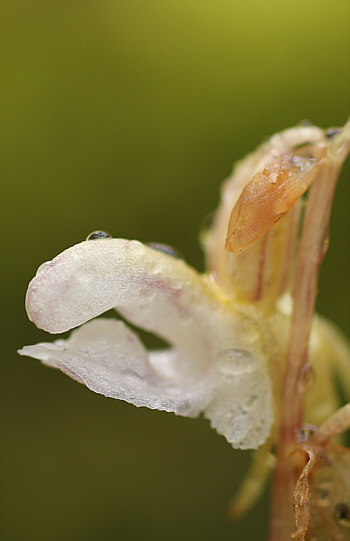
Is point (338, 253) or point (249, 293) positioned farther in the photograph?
point (338, 253)

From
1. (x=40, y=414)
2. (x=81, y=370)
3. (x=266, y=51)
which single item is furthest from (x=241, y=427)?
(x=266, y=51)

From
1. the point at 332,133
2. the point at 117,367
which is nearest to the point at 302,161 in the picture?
the point at 332,133

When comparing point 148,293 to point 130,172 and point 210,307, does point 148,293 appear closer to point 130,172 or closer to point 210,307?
point 210,307

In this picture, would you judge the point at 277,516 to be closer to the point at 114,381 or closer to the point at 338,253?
the point at 114,381

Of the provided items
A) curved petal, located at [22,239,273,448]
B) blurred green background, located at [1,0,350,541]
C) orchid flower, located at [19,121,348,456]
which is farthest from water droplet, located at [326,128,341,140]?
blurred green background, located at [1,0,350,541]

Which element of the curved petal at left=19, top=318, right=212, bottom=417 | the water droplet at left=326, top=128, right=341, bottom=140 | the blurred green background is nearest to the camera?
the curved petal at left=19, top=318, right=212, bottom=417

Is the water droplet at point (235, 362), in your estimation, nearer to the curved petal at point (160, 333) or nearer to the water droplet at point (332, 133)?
the curved petal at point (160, 333)

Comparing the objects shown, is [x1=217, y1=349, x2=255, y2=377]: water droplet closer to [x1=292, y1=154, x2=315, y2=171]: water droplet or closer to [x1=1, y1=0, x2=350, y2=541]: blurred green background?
[x1=292, y1=154, x2=315, y2=171]: water droplet
